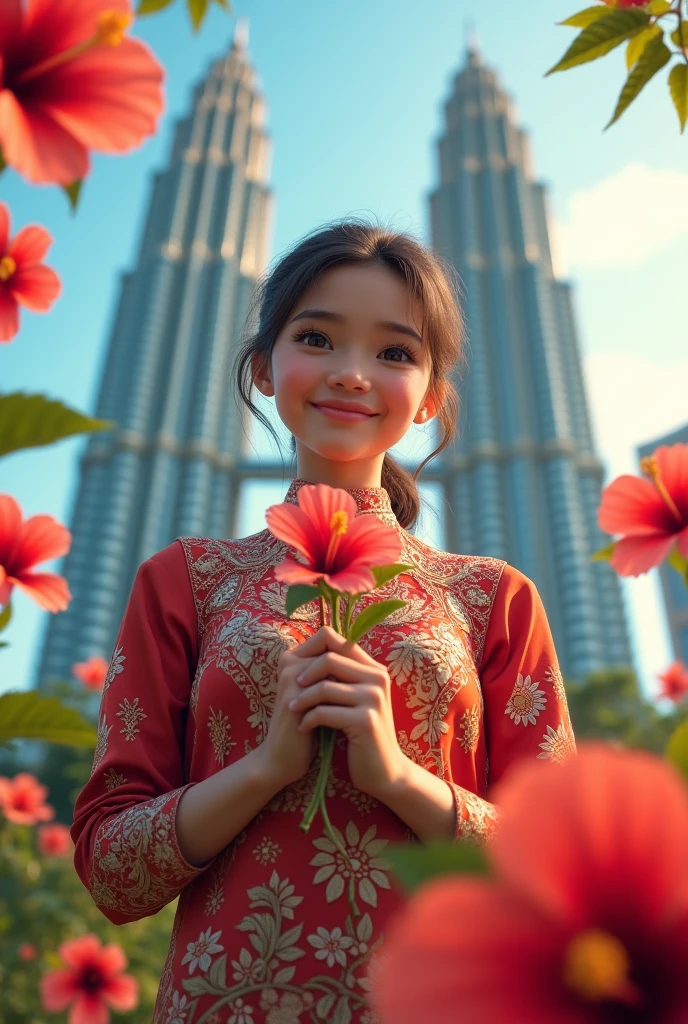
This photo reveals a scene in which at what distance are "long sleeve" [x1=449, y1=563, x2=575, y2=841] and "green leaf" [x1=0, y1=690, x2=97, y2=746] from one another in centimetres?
44

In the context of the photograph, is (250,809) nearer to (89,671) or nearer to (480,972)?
(480,972)

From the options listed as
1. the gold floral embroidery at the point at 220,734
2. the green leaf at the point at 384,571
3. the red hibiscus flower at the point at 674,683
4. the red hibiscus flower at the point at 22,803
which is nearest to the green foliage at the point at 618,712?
the red hibiscus flower at the point at 674,683

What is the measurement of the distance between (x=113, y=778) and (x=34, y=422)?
2.02ft

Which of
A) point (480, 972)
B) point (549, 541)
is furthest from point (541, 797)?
point (549, 541)

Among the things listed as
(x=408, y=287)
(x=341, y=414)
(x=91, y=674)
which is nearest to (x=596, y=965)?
(x=341, y=414)

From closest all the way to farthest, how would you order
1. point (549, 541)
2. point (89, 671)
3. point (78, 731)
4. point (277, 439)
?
point (78, 731) → point (277, 439) → point (89, 671) → point (549, 541)

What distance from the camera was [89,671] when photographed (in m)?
2.91

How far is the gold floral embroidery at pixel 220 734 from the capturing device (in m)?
0.91

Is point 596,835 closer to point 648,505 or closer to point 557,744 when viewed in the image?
point 648,505

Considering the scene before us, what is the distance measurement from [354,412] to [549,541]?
29956 mm

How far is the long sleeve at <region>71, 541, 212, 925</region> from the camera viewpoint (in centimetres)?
82

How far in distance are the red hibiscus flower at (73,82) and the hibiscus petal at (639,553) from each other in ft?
1.51

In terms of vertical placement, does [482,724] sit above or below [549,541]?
below

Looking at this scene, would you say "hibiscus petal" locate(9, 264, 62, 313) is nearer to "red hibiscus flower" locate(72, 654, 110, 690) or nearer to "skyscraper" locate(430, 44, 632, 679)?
"red hibiscus flower" locate(72, 654, 110, 690)
